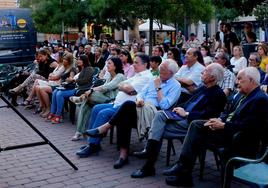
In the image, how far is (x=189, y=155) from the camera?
5.17m

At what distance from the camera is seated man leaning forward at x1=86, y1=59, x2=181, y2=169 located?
20.2 ft

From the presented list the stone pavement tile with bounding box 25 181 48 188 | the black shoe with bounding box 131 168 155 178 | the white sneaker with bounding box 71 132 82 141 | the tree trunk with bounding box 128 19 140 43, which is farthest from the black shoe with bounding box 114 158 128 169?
the tree trunk with bounding box 128 19 140 43

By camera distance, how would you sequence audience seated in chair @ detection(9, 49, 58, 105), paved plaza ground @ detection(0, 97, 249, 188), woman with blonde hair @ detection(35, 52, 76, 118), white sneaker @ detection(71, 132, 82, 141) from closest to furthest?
1. paved plaza ground @ detection(0, 97, 249, 188)
2. white sneaker @ detection(71, 132, 82, 141)
3. woman with blonde hair @ detection(35, 52, 76, 118)
4. audience seated in chair @ detection(9, 49, 58, 105)

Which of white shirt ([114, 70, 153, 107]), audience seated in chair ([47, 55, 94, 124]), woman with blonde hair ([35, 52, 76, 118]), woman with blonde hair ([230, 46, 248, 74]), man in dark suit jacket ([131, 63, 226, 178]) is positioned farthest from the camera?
woman with blonde hair ([35, 52, 76, 118])

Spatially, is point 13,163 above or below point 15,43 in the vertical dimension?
below

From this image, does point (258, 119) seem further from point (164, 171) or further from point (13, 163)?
point (13, 163)

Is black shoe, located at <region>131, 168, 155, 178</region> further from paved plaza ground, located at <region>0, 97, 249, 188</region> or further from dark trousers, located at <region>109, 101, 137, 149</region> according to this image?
dark trousers, located at <region>109, 101, 137, 149</region>

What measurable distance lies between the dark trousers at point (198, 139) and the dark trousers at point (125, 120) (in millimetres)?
1187

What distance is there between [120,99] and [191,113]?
5.90 ft

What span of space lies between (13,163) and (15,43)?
11852 mm

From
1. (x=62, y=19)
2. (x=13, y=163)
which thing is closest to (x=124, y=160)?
(x=13, y=163)

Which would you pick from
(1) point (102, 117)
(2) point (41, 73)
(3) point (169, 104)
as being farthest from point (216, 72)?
(2) point (41, 73)

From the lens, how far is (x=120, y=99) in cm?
704

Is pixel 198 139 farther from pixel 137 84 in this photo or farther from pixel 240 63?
pixel 240 63
